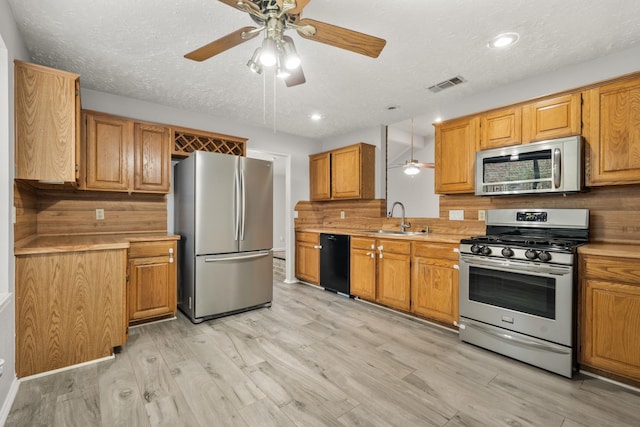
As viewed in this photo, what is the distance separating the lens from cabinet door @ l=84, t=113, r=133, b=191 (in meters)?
2.99

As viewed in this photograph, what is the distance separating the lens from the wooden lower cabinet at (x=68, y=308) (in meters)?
2.08

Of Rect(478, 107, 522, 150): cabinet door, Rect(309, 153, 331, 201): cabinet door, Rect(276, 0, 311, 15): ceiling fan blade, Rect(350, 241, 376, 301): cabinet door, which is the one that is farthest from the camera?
Rect(309, 153, 331, 201): cabinet door

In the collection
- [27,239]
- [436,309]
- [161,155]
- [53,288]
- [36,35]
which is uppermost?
[36,35]

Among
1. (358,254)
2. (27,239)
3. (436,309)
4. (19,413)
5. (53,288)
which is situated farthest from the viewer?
(358,254)

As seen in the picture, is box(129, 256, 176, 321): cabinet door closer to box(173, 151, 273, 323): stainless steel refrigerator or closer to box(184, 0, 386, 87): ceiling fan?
box(173, 151, 273, 323): stainless steel refrigerator

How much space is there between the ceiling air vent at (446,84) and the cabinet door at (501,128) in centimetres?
44

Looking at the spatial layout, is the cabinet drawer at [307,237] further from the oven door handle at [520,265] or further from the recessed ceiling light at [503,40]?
the recessed ceiling light at [503,40]

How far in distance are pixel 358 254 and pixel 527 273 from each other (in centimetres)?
192

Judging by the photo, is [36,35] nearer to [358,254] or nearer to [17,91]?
[17,91]

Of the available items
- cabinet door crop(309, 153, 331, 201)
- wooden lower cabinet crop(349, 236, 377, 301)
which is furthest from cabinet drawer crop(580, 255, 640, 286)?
cabinet door crop(309, 153, 331, 201)

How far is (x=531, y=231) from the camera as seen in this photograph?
9.29ft

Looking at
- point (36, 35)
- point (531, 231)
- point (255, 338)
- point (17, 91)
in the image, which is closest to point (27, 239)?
point (17, 91)

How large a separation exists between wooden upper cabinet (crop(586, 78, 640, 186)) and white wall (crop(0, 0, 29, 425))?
4.10m

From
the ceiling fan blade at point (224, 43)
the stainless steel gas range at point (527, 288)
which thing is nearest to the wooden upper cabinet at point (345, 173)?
the stainless steel gas range at point (527, 288)
